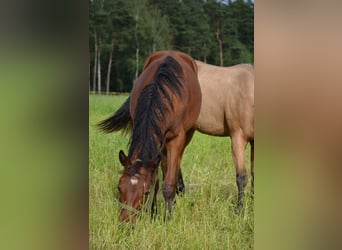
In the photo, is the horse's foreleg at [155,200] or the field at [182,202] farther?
the horse's foreleg at [155,200]

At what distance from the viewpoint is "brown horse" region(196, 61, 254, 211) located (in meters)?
1.51

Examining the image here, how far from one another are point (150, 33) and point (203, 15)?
8.3 inches

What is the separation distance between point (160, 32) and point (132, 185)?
0.58 metres

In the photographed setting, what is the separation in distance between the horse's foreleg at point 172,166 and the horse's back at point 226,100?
0.10 m

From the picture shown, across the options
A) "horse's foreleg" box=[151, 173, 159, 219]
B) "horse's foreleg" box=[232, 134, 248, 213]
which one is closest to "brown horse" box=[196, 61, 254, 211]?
"horse's foreleg" box=[232, 134, 248, 213]

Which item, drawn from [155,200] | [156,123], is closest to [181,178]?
[155,200]

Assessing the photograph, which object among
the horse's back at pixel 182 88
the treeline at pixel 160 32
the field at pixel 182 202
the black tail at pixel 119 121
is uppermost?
the treeline at pixel 160 32

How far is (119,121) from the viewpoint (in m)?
1.59

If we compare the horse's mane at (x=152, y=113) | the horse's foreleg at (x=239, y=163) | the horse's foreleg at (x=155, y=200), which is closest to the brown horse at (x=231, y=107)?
the horse's foreleg at (x=239, y=163)

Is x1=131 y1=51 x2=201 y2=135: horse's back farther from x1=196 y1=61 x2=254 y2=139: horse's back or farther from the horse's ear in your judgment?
the horse's ear

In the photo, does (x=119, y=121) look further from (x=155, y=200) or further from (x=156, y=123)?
(x=155, y=200)

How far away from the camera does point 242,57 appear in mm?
1465

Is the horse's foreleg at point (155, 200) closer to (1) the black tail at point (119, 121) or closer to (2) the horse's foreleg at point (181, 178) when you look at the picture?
(2) the horse's foreleg at point (181, 178)

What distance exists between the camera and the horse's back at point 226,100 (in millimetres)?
1508
